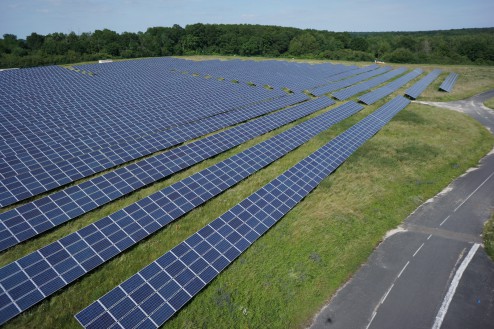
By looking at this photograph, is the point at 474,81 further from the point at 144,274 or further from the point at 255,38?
the point at 144,274

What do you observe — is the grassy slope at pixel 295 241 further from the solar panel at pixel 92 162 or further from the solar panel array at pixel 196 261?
the solar panel at pixel 92 162

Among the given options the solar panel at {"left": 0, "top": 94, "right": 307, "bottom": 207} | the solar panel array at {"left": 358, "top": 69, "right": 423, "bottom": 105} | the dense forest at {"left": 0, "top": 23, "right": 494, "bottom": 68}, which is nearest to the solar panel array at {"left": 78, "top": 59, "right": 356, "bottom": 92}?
the solar panel array at {"left": 358, "top": 69, "right": 423, "bottom": 105}

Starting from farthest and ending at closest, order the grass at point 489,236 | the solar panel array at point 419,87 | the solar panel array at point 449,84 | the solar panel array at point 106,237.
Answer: the solar panel array at point 449,84
the solar panel array at point 419,87
the grass at point 489,236
the solar panel array at point 106,237

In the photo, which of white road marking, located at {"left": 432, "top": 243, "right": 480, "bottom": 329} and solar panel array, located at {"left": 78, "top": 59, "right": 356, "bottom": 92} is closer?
white road marking, located at {"left": 432, "top": 243, "right": 480, "bottom": 329}

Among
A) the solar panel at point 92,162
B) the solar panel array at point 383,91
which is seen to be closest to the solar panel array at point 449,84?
the solar panel array at point 383,91

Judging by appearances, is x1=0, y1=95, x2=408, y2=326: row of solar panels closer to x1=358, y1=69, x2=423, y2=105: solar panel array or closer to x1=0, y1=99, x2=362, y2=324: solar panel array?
x1=0, y1=99, x2=362, y2=324: solar panel array

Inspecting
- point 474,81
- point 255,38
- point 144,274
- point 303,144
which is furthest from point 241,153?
point 255,38
